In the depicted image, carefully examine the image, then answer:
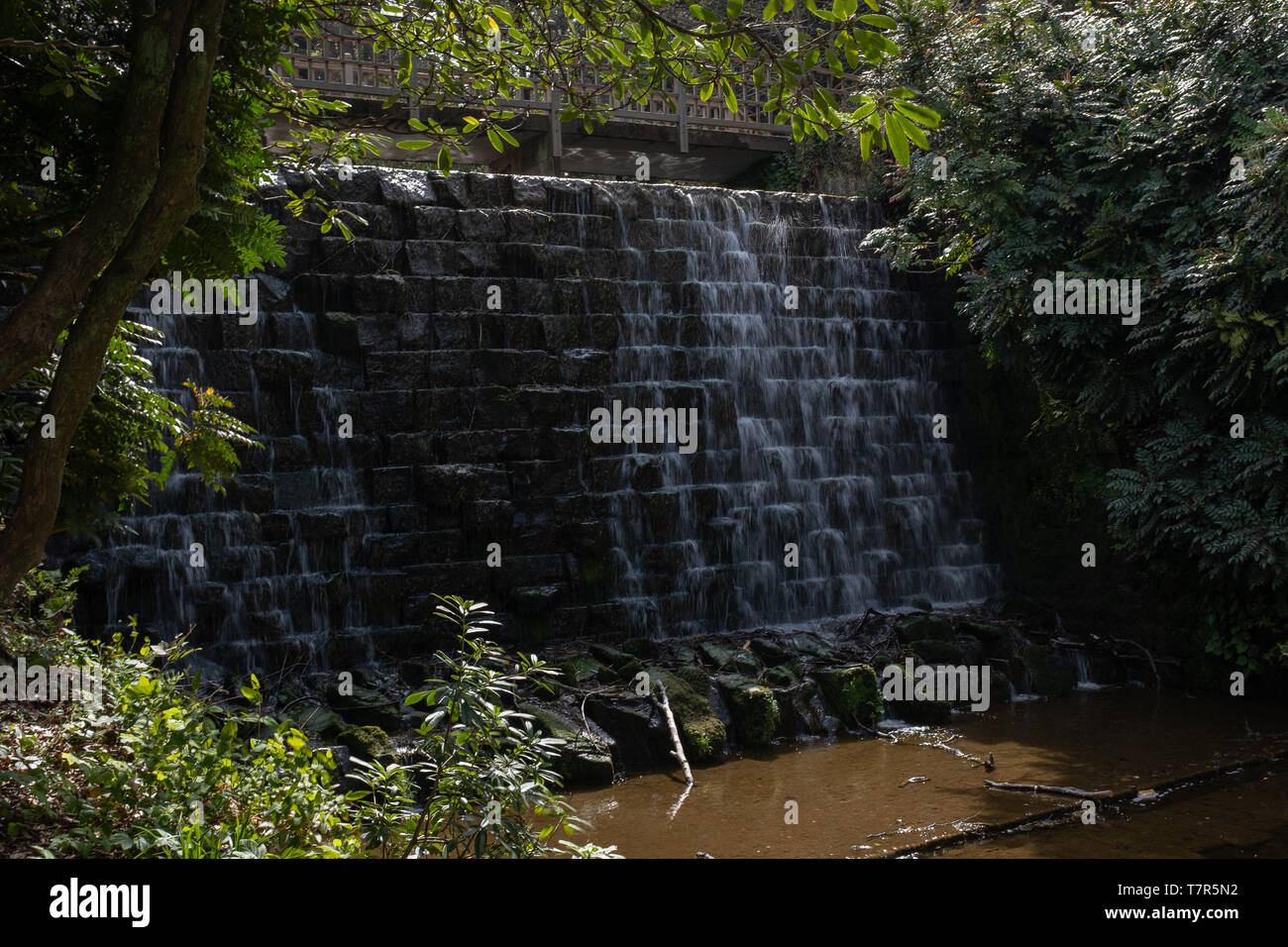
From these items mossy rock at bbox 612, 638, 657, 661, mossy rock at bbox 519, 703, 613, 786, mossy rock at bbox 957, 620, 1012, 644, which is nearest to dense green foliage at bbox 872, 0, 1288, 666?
mossy rock at bbox 957, 620, 1012, 644

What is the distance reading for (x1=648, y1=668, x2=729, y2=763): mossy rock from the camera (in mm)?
8164

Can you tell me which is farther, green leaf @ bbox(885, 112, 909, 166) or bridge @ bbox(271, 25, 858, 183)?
bridge @ bbox(271, 25, 858, 183)

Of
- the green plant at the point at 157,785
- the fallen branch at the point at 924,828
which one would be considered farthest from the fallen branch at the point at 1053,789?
the green plant at the point at 157,785

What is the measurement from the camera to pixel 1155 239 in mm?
9859

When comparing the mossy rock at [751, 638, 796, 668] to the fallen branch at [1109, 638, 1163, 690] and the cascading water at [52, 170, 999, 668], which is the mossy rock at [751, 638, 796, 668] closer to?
the cascading water at [52, 170, 999, 668]

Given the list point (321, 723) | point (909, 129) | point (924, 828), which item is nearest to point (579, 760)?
point (321, 723)

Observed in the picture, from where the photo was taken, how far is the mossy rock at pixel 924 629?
10250mm

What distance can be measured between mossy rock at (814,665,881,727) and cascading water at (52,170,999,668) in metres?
1.98

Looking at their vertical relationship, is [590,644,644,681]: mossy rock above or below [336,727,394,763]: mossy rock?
above
